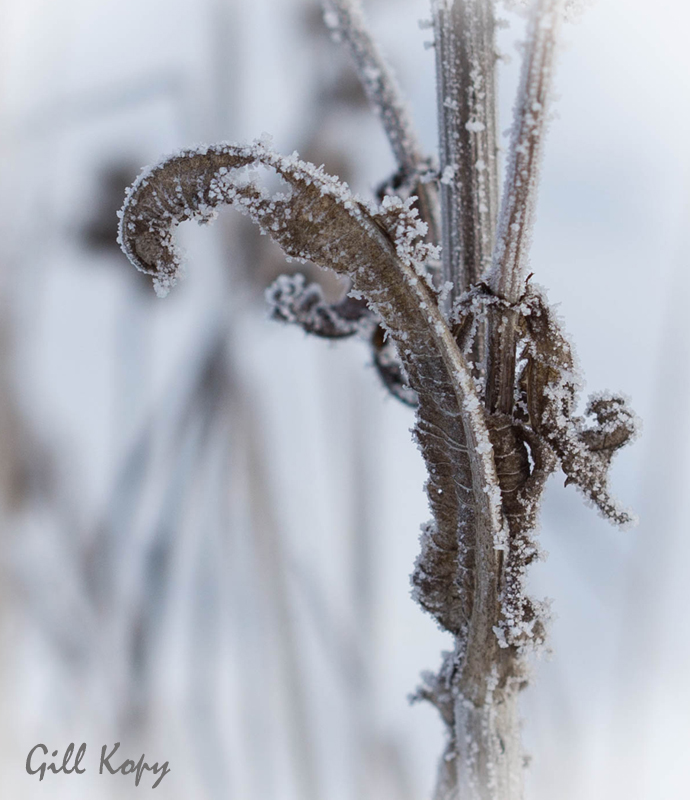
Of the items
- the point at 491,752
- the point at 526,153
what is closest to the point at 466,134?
the point at 526,153

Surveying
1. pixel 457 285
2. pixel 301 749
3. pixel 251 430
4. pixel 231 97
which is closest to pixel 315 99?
pixel 231 97

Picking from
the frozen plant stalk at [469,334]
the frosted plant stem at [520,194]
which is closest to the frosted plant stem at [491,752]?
the frozen plant stalk at [469,334]

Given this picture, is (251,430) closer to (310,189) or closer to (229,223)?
(229,223)

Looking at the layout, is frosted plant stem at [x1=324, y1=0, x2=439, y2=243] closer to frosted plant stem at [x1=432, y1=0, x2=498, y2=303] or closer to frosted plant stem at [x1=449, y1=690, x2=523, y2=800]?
frosted plant stem at [x1=432, y1=0, x2=498, y2=303]

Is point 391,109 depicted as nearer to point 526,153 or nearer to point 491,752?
point 526,153

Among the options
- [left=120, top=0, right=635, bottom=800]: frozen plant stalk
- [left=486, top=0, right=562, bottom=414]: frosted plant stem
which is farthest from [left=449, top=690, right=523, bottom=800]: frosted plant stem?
[left=486, top=0, right=562, bottom=414]: frosted plant stem

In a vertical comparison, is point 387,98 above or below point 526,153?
above
